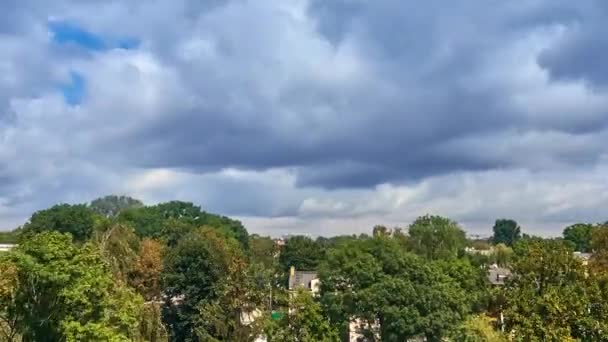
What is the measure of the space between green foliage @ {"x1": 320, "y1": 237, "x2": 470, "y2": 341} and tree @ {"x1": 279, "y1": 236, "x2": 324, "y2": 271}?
180 ft

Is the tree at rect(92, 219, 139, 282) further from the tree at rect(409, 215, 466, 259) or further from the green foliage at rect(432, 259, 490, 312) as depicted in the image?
the tree at rect(409, 215, 466, 259)

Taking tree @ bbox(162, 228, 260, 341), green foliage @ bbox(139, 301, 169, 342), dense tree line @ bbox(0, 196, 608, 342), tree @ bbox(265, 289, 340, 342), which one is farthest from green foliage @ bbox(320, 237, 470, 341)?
green foliage @ bbox(139, 301, 169, 342)

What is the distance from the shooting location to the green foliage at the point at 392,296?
43.8 metres

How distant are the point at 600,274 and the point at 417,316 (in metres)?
10.7

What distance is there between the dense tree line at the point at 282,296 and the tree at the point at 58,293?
45 mm

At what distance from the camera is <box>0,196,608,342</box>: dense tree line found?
3192 cm

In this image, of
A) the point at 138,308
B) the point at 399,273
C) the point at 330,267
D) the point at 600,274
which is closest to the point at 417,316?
the point at 399,273

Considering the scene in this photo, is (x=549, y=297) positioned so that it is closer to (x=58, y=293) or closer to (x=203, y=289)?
(x=203, y=289)

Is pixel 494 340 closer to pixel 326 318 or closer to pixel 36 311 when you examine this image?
pixel 326 318

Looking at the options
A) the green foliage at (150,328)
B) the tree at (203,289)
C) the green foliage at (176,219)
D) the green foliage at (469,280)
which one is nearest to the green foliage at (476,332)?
the green foliage at (469,280)

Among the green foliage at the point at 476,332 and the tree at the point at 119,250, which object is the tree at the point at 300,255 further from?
the green foliage at the point at 476,332

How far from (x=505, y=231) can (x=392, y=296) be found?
14418cm

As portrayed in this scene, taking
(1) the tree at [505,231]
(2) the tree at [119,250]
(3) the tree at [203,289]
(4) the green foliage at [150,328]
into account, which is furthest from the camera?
(1) the tree at [505,231]

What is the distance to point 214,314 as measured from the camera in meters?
47.5
